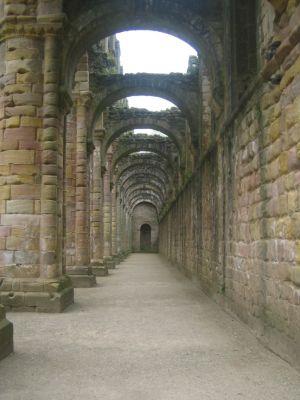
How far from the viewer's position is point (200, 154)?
569 inches

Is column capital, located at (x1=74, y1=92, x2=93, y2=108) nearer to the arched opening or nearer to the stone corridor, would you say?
the stone corridor

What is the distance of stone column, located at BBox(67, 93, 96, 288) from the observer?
13773 millimetres

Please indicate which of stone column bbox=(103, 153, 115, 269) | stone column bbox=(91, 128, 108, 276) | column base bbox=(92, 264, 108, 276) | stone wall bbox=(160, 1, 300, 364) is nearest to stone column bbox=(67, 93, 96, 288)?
column base bbox=(92, 264, 108, 276)

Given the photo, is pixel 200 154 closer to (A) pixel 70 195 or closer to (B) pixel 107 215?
(A) pixel 70 195

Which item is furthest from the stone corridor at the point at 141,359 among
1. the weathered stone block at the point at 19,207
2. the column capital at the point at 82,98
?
the column capital at the point at 82,98

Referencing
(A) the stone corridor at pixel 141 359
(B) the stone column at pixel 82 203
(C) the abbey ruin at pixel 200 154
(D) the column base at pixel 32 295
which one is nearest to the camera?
(A) the stone corridor at pixel 141 359

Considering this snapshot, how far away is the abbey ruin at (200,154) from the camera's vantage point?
5309mm

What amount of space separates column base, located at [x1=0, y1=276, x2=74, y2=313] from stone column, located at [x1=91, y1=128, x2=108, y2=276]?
8915 millimetres

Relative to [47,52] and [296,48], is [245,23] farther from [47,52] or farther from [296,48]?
[296,48]

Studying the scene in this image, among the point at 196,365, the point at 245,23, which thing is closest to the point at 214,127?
the point at 245,23

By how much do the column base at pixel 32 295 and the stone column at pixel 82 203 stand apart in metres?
4.80

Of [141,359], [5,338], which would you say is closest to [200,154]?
[141,359]

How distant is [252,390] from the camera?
4094mm

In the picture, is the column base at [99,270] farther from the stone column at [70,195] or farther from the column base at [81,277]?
the stone column at [70,195]
